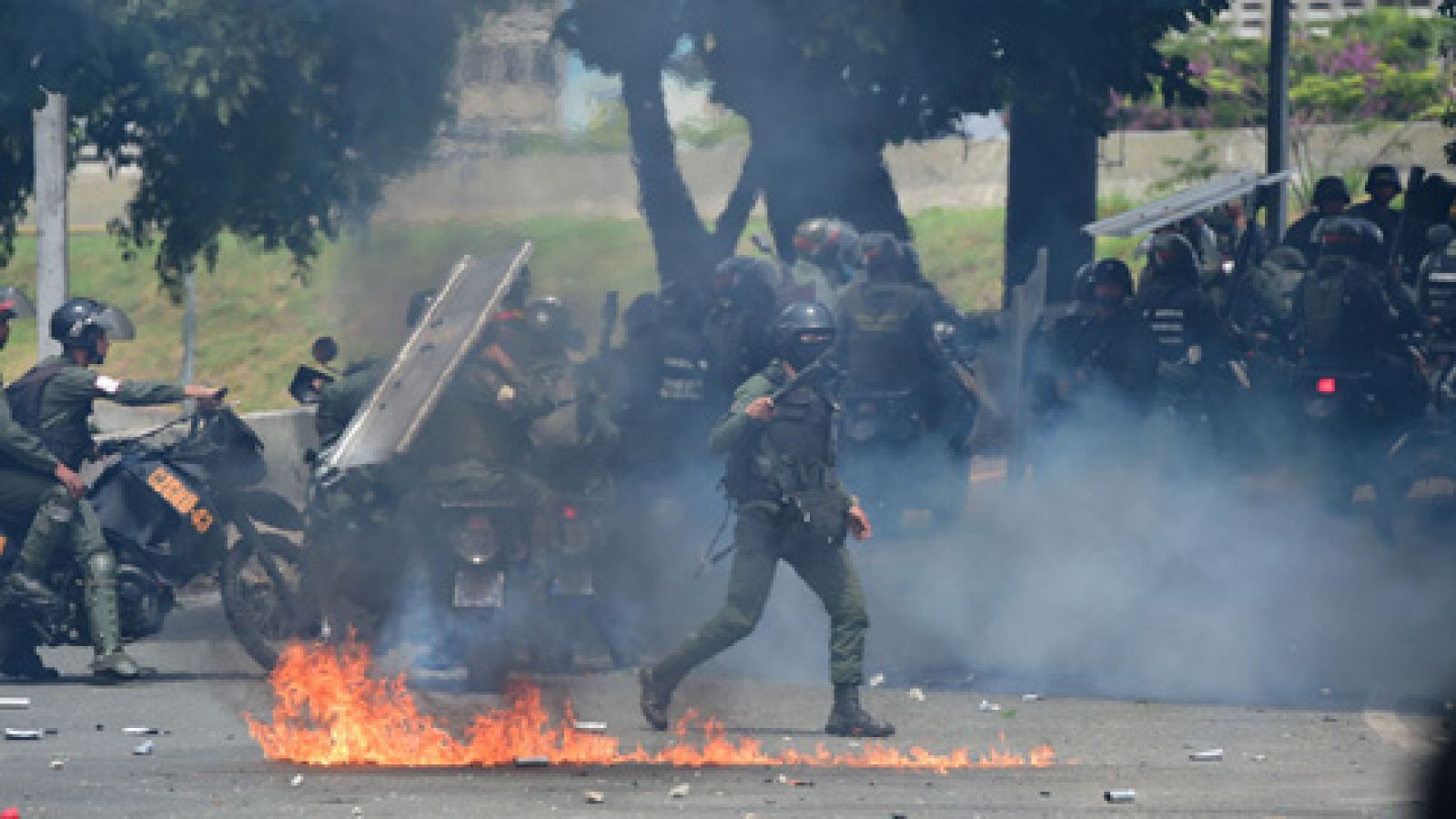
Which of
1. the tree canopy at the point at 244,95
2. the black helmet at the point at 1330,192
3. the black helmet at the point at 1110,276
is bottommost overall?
the black helmet at the point at 1110,276

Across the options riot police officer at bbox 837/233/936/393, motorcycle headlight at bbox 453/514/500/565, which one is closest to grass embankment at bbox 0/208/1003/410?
riot police officer at bbox 837/233/936/393

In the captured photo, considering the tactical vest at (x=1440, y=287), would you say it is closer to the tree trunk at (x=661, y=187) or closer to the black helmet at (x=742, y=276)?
the black helmet at (x=742, y=276)

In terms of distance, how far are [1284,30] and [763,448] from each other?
11529 millimetres

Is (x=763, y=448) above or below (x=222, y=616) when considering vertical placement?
above

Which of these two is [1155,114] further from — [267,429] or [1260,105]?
[267,429]

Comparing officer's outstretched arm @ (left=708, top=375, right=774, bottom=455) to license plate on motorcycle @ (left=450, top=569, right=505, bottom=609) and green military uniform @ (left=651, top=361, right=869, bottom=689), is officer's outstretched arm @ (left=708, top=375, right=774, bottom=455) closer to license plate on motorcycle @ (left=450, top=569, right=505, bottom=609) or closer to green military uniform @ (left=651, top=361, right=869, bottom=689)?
A: green military uniform @ (left=651, top=361, right=869, bottom=689)

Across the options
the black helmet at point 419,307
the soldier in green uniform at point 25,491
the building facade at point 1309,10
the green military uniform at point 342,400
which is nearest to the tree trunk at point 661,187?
the black helmet at point 419,307

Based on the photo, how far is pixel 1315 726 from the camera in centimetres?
992

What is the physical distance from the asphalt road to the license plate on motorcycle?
40cm

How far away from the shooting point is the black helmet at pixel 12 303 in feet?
39.1

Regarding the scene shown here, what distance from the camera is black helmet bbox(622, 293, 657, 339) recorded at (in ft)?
45.8

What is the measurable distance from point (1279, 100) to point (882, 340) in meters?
7.01

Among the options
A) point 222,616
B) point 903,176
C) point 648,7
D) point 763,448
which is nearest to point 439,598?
point 763,448

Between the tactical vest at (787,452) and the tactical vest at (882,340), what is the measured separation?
173 inches
